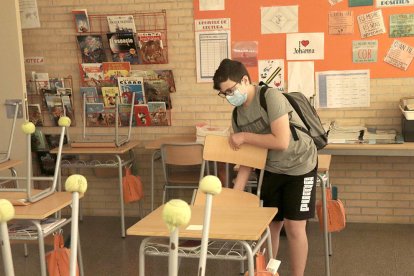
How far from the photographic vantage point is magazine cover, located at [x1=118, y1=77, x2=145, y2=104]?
528 cm

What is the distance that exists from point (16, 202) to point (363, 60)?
3.12 metres

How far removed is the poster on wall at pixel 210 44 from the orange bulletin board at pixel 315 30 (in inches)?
2.1

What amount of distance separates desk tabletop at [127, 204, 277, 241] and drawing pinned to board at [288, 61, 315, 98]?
2.53 meters

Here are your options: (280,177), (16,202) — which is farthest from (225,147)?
(16,202)

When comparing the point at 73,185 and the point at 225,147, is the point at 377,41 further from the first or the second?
the point at 73,185

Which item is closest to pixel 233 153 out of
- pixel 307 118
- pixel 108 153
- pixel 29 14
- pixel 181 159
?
pixel 307 118

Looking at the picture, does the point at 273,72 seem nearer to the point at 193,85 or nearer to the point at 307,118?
the point at 193,85

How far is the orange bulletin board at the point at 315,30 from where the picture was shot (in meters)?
4.82

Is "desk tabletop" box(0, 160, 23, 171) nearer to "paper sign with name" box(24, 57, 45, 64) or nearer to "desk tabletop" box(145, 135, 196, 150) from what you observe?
"desk tabletop" box(145, 135, 196, 150)

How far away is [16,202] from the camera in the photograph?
295cm

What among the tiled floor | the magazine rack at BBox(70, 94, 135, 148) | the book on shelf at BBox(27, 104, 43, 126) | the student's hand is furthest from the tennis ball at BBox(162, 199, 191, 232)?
the book on shelf at BBox(27, 104, 43, 126)

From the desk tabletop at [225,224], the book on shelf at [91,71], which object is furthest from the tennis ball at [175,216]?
the book on shelf at [91,71]

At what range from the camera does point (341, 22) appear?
4.86 meters

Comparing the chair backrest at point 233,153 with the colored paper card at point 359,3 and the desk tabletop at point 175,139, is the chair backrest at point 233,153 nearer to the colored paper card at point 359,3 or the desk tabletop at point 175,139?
the desk tabletop at point 175,139
